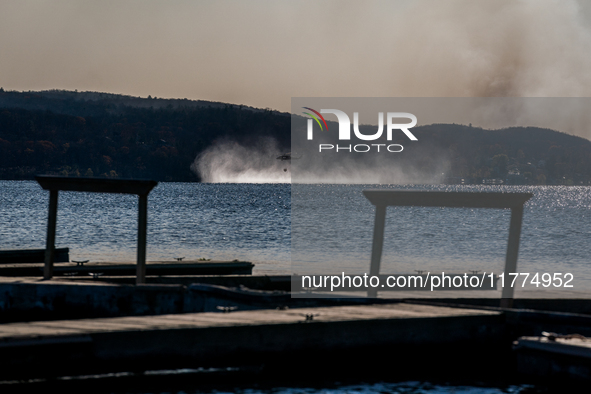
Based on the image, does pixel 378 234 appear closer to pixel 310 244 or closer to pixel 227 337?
pixel 227 337

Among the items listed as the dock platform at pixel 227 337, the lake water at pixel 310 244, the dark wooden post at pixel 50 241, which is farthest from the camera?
the lake water at pixel 310 244

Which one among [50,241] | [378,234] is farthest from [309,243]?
[378,234]

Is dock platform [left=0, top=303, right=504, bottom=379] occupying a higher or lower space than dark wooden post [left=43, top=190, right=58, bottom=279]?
lower

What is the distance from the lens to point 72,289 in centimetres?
1378

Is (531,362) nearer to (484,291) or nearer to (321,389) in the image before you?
(321,389)

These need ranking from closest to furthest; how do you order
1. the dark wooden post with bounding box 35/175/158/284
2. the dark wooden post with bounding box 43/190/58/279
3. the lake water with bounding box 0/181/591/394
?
the dark wooden post with bounding box 35/175/158/284
the dark wooden post with bounding box 43/190/58/279
the lake water with bounding box 0/181/591/394

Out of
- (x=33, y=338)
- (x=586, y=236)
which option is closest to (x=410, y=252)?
(x=586, y=236)

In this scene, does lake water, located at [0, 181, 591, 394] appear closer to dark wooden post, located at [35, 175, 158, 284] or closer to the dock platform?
the dock platform

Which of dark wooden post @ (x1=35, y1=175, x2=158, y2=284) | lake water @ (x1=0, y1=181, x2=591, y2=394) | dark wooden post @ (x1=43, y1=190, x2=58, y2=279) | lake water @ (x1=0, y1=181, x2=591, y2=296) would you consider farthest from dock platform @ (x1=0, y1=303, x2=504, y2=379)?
lake water @ (x1=0, y1=181, x2=591, y2=296)

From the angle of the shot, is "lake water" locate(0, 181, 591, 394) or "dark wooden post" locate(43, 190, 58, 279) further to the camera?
"lake water" locate(0, 181, 591, 394)

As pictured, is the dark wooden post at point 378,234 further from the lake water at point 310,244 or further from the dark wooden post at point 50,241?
the lake water at point 310,244

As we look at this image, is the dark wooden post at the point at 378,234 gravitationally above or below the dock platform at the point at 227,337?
above

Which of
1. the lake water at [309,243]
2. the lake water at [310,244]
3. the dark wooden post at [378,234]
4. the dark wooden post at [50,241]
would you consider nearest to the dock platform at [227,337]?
the dark wooden post at [378,234]

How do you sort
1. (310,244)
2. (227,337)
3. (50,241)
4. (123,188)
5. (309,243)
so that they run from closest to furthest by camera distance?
(227,337) → (123,188) → (50,241) → (310,244) → (309,243)
